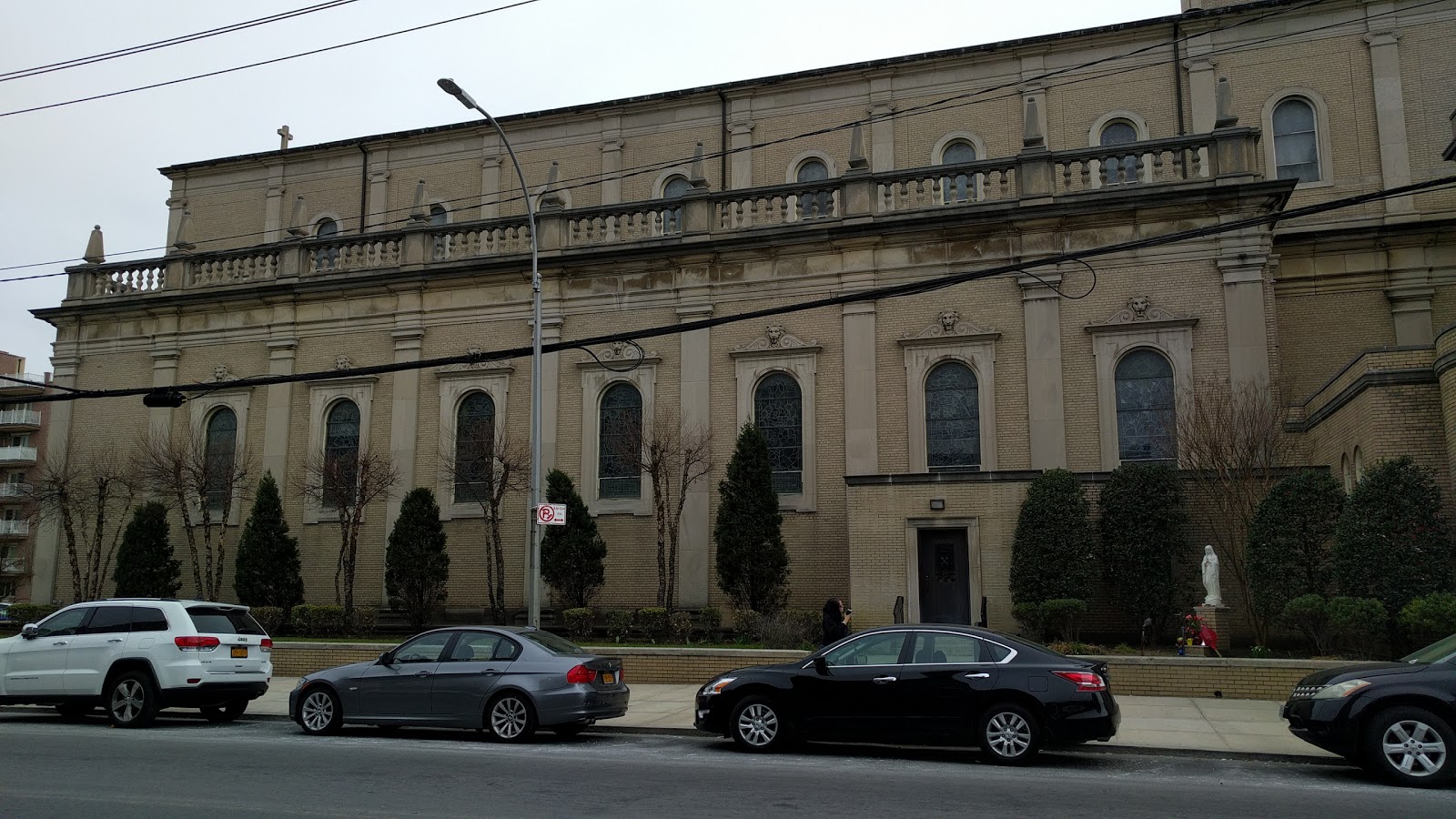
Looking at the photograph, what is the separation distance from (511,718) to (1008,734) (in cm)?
604

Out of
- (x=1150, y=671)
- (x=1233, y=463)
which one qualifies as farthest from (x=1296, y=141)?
(x=1150, y=671)

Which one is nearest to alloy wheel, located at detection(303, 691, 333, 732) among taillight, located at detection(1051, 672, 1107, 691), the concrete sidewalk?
the concrete sidewalk

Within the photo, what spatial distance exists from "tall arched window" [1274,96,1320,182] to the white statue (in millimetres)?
12459

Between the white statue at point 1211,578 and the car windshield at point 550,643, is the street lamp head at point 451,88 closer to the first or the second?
the car windshield at point 550,643

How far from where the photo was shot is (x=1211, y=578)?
2073 centimetres

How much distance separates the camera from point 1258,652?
63.2ft

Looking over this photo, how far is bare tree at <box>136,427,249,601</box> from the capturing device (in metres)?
29.8

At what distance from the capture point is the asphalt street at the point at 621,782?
31.9 ft

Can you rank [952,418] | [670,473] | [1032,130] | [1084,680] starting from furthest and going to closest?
[670,473] < [952,418] < [1032,130] < [1084,680]

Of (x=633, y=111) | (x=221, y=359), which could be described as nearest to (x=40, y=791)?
(x=221, y=359)

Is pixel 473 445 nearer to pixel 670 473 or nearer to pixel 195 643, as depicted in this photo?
pixel 670 473

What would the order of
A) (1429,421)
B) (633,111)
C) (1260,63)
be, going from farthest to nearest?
1. (633,111)
2. (1260,63)
3. (1429,421)

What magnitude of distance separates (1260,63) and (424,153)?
78.6ft

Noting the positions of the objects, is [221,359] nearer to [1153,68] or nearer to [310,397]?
[310,397]
